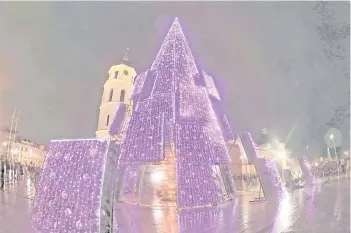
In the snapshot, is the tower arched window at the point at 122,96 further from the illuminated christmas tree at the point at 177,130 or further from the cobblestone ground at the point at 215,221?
the cobblestone ground at the point at 215,221

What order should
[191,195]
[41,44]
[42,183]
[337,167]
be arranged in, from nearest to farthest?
[42,183]
[191,195]
[41,44]
[337,167]

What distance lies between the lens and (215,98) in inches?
187

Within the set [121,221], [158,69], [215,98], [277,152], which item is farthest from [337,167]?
[121,221]

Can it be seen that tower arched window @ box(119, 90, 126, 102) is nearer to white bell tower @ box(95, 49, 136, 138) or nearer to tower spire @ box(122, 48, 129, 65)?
white bell tower @ box(95, 49, 136, 138)

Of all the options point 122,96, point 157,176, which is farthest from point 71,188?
point 122,96

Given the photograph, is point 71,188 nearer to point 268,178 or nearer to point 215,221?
point 215,221

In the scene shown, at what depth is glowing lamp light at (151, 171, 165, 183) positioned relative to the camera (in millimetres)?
4376

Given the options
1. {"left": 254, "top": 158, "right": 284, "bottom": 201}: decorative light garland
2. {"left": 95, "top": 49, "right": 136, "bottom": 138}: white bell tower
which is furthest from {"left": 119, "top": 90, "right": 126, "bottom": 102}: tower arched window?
{"left": 254, "top": 158, "right": 284, "bottom": 201}: decorative light garland

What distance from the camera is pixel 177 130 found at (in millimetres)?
3762

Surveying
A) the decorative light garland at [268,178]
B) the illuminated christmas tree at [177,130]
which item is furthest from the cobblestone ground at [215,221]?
the decorative light garland at [268,178]

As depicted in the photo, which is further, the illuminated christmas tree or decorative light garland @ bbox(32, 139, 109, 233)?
the illuminated christmas tree

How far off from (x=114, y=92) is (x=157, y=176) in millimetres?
1849

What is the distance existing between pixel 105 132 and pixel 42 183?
2.27 metres

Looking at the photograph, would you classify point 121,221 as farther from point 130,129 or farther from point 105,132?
point 105,132
